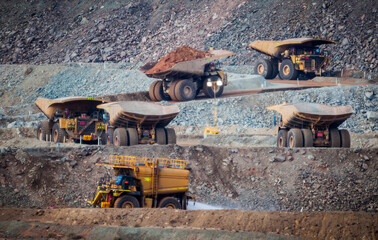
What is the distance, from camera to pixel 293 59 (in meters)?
41.1

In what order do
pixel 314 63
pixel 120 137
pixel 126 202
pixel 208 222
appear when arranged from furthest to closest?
pixel 314 63, pixel 120 137, pixel 126 202, pixel 208 222

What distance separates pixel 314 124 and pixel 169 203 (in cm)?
960

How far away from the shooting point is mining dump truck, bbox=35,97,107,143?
27391mm

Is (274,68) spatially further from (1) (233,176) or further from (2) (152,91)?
(1) (233,176)

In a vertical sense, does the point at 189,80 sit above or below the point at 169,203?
above

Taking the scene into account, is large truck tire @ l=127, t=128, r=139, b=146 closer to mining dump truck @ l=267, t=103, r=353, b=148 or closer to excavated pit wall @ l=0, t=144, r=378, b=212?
excavated pit wall @ l=0, t=144, r=378, b=212

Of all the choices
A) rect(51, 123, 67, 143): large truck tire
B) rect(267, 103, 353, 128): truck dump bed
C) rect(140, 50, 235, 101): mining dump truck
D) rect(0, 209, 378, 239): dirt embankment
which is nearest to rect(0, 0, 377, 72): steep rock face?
rect(140, 50, 235, 101): mining dump truck

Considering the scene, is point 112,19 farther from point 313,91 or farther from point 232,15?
point 313,91

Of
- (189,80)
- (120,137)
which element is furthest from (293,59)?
(120,137)

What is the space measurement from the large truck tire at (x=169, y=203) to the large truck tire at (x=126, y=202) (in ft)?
2.92

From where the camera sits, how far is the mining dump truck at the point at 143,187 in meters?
17.6

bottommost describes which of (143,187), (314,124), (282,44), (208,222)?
(208,222)

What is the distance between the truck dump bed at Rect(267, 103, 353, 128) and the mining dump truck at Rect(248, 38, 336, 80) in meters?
14.4

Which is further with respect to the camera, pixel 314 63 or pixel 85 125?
pixel 314 63
